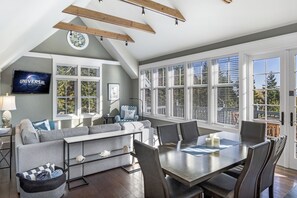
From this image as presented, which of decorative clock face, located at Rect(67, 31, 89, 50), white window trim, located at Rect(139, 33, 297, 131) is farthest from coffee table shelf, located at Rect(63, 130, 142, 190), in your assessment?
decorative clock face, located at Rect(67, 31, 89, 50)

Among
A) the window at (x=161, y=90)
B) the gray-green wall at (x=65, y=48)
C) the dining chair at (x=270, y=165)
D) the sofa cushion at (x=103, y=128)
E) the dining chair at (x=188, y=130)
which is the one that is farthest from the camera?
the window at (x=161, y=90)

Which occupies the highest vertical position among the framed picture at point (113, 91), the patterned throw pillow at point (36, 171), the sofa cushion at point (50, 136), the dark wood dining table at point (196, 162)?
the framed picture at point (113, 91)

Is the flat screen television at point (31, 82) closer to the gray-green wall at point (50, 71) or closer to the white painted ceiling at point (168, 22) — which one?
the gray-green wall at point (50, 71)

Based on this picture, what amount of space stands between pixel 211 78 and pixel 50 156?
3824 mm

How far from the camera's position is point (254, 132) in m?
2.99

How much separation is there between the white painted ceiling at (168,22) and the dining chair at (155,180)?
1629 millimetres

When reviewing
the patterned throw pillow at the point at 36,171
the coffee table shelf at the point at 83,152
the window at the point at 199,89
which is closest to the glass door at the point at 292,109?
the window at the point at 199,89

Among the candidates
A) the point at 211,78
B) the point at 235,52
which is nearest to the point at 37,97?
the point at 211,78

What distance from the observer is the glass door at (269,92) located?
141 inches

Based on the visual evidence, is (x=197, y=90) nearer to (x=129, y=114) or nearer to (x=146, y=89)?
(x=146, y=89)

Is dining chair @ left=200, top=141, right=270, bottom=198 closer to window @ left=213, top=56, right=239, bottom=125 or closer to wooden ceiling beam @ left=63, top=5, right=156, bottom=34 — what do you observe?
window @ left=213, top=56, right=239, bottom=125

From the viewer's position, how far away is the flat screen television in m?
5.17

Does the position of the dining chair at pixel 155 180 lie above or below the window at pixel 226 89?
below

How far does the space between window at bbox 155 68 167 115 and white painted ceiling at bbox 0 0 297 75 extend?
62 centimetres
